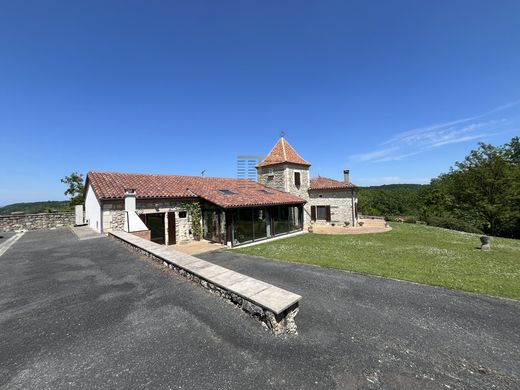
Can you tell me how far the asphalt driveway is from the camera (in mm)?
3098

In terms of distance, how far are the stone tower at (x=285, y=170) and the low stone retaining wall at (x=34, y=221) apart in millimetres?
18759

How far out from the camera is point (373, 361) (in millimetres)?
3600

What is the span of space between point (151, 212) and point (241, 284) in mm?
11542

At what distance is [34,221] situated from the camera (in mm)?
18266

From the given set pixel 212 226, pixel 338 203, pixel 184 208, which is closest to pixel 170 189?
pixel 184 208

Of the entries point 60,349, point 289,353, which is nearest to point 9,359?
point 60,349

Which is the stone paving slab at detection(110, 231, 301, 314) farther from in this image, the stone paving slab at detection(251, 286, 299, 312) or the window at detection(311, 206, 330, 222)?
the window at detection(311, 206, 330, 222)

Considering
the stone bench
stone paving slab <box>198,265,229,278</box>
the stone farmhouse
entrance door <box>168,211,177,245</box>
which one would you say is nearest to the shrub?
the stone farmhouse

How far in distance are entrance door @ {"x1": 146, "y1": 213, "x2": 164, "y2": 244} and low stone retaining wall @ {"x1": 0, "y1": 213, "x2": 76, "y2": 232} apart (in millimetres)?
11001

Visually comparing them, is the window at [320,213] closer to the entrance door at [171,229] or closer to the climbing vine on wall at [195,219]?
the climbing vine on wall at [195,219]

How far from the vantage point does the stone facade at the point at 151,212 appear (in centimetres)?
1305

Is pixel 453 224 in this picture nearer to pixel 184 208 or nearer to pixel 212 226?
pixel 212 226

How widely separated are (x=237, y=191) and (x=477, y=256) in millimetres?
15533

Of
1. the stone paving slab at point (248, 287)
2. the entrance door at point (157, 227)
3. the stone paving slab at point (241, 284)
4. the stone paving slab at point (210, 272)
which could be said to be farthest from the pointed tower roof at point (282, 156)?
the stone paving slab at point (248, 287)
